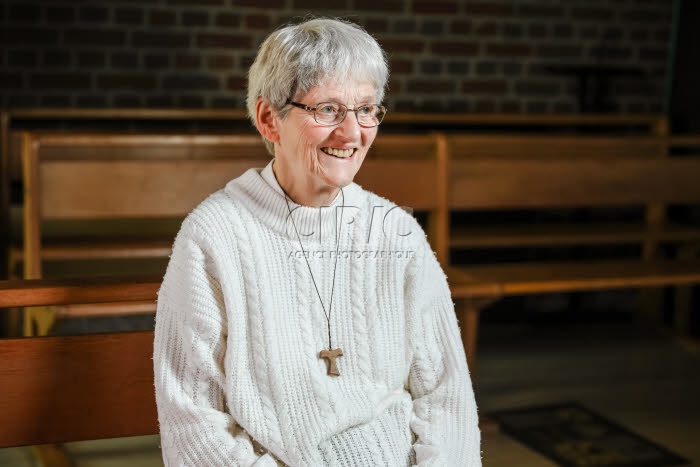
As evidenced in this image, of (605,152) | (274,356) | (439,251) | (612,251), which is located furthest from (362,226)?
(612,251)

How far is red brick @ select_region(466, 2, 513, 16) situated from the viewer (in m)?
4.36

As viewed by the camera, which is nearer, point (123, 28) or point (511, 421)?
point (511, 421)

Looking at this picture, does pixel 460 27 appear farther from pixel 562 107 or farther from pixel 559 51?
pixel 562 107

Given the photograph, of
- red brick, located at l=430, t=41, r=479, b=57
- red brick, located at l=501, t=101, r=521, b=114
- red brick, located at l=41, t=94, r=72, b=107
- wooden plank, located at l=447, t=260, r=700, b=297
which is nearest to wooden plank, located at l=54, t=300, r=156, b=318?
wooden plank, located at l=447, t=260, r=700, b=297

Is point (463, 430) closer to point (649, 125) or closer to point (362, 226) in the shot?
point (362, 226)

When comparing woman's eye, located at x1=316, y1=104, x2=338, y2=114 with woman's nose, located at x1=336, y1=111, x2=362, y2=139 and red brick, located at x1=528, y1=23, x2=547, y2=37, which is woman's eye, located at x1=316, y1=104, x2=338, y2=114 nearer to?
woman's nose, located at x1=336, y1=111, x2=362, y2=139

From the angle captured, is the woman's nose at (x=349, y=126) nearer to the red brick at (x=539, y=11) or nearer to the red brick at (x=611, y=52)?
the red brick at (x=539, y=11)

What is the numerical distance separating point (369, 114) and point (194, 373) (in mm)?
491

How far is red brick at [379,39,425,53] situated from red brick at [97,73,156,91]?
43.3 inches

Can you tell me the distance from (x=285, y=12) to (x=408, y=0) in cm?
60

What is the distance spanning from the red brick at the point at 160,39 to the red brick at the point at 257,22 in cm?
28

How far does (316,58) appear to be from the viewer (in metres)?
1.40

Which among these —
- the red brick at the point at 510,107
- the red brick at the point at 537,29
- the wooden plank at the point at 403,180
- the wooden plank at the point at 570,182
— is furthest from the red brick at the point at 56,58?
the red brick at the point at 537,29

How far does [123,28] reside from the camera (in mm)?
3906
